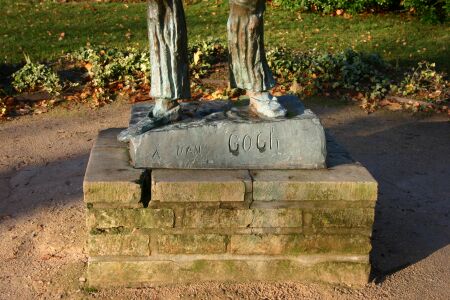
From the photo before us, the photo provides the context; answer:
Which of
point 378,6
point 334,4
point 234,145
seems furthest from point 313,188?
point 378,6

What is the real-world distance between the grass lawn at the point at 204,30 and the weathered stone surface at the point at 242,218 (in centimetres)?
636

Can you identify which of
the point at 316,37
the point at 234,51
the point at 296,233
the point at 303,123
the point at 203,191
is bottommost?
the point at 316,37

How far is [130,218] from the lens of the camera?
12.4 feet

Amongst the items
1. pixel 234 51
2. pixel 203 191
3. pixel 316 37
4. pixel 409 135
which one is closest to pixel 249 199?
pixel 203 191

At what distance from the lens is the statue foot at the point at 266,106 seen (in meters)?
4.09

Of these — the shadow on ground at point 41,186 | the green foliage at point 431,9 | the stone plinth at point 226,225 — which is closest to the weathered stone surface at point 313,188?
the stone plinth at point 226,225

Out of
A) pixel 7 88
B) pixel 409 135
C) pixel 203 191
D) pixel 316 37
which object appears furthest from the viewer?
pixel 316 37

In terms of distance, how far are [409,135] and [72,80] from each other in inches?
167

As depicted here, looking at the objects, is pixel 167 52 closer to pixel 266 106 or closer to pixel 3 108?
pixel 266 106

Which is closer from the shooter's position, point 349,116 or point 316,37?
point 349,116

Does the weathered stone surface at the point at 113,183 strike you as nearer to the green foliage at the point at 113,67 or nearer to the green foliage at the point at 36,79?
the green foliage at the point at 113,67

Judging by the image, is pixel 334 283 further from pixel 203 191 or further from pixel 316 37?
pixel 316 37

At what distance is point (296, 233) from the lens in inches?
153

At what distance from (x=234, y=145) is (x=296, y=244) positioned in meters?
0.68
